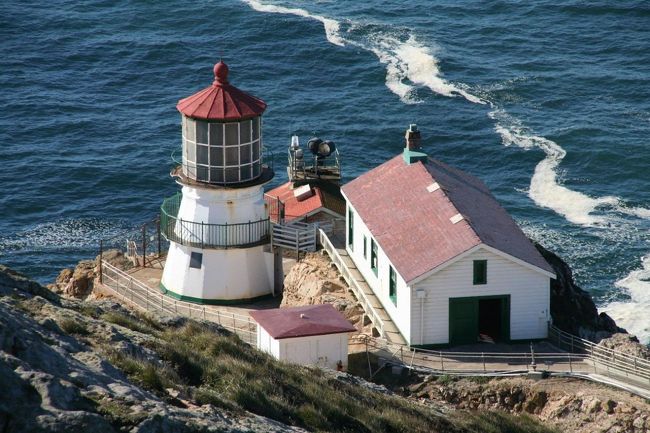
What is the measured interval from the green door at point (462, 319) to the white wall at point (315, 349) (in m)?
2.54

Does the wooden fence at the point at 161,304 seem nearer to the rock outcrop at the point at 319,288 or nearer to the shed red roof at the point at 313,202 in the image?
the rock outcrop at the point at 319,288

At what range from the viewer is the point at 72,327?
20.7m

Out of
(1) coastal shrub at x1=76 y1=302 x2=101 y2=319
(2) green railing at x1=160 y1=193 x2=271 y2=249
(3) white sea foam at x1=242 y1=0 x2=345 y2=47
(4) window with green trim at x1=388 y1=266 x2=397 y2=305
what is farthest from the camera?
(3) white sea foam at x1=242 y1=0 x2=345 y2=47

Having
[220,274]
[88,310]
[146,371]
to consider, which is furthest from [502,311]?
[146,371]

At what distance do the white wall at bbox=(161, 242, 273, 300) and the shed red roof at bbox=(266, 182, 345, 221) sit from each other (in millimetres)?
2444

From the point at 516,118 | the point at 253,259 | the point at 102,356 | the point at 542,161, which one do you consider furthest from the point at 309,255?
the point at 516,118

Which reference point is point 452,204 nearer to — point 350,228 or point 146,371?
point 350,228

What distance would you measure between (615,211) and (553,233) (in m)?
3.84

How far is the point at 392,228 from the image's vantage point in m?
35.2

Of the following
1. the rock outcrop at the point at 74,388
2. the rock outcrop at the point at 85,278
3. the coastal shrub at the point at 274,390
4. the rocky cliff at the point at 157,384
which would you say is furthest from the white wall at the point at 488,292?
the rock outcrop at the point at 85,278

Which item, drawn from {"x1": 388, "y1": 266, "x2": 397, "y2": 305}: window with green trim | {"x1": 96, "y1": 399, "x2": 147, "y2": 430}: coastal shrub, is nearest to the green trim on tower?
{"x1": 388, "y1": 266, "x2": 397, "y2": 305}: window with green trim

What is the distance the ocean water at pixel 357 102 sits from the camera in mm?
57312

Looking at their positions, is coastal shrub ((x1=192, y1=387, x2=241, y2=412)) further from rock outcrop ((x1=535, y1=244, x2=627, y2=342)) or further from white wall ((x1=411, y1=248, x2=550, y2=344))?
rock outcrop ((x1=535, y1=244, x2=627, y2=342))

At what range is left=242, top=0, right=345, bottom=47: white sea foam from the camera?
8169 centimetres
